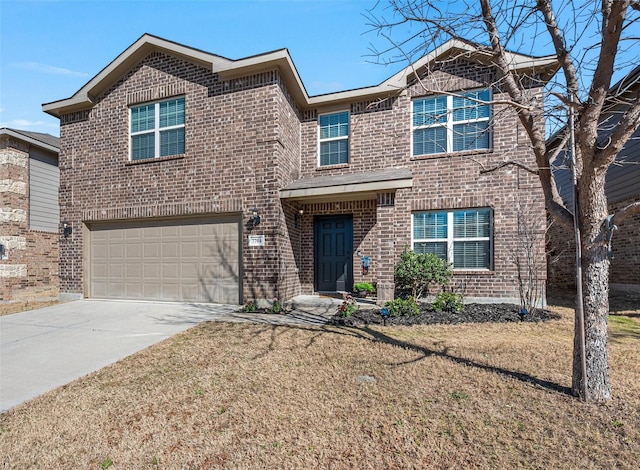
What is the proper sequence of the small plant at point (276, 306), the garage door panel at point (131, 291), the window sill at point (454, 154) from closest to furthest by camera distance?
the small plant at point (276, 306) < the window sill at point (454, 154) < the garage door panel at point (131, 291)

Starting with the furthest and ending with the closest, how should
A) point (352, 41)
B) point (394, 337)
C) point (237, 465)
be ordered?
point (394, 337) → point (352, 41) → point (237, 465)

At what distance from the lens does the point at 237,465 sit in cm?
244

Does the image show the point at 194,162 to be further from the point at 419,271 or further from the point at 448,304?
the point at 448,304

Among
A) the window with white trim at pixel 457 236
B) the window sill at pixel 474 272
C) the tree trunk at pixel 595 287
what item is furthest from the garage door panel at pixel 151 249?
the tree trunk at pixel 595 287

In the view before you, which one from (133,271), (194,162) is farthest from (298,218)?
(133,271)

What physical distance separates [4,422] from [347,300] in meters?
5.84

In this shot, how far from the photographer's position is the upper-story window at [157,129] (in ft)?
30.3

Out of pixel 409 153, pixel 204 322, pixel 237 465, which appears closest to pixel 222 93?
pixel 409 153

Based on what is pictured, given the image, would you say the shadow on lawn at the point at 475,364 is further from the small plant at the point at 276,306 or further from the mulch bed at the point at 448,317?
the small plant at the point at 276,306

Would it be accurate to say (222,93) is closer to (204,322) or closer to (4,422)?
(204,322)

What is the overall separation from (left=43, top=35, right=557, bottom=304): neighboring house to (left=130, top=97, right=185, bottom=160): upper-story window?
1.6 inches

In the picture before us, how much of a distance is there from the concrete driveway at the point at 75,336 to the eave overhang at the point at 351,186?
3.44 metres

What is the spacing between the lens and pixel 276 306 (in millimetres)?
7840

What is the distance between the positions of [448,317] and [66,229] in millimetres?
10982
